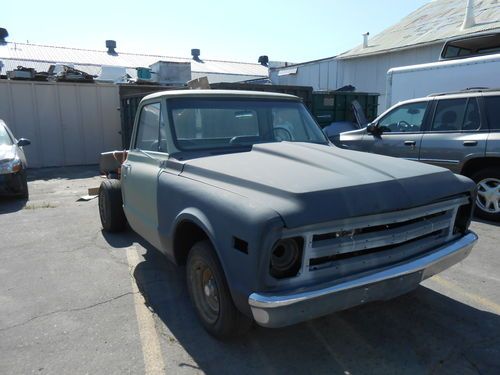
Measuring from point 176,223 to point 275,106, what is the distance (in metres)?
1.77

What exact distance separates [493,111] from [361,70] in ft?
48.5

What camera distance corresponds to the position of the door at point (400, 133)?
680cm

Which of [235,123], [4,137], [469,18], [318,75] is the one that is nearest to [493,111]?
[235,123]

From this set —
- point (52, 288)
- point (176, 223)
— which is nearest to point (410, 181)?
point (176, 223)

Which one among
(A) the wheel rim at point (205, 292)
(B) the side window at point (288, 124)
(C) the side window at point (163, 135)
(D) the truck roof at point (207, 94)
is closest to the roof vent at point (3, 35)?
(D) the truck roof at point (207, 94)

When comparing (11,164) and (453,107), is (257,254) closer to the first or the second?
(453,107)

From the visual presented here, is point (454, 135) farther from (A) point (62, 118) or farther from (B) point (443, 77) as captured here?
(A) point (62, 118)

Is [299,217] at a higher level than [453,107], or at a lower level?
lower

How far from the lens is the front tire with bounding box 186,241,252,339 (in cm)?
269

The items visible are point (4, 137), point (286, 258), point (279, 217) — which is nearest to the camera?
point (279, 217)

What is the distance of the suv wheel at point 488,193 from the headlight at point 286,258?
480 cm

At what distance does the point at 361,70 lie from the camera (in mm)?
19797

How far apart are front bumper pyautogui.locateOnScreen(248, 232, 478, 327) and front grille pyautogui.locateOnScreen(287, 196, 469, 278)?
9 cm

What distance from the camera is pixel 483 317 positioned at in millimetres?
3277
